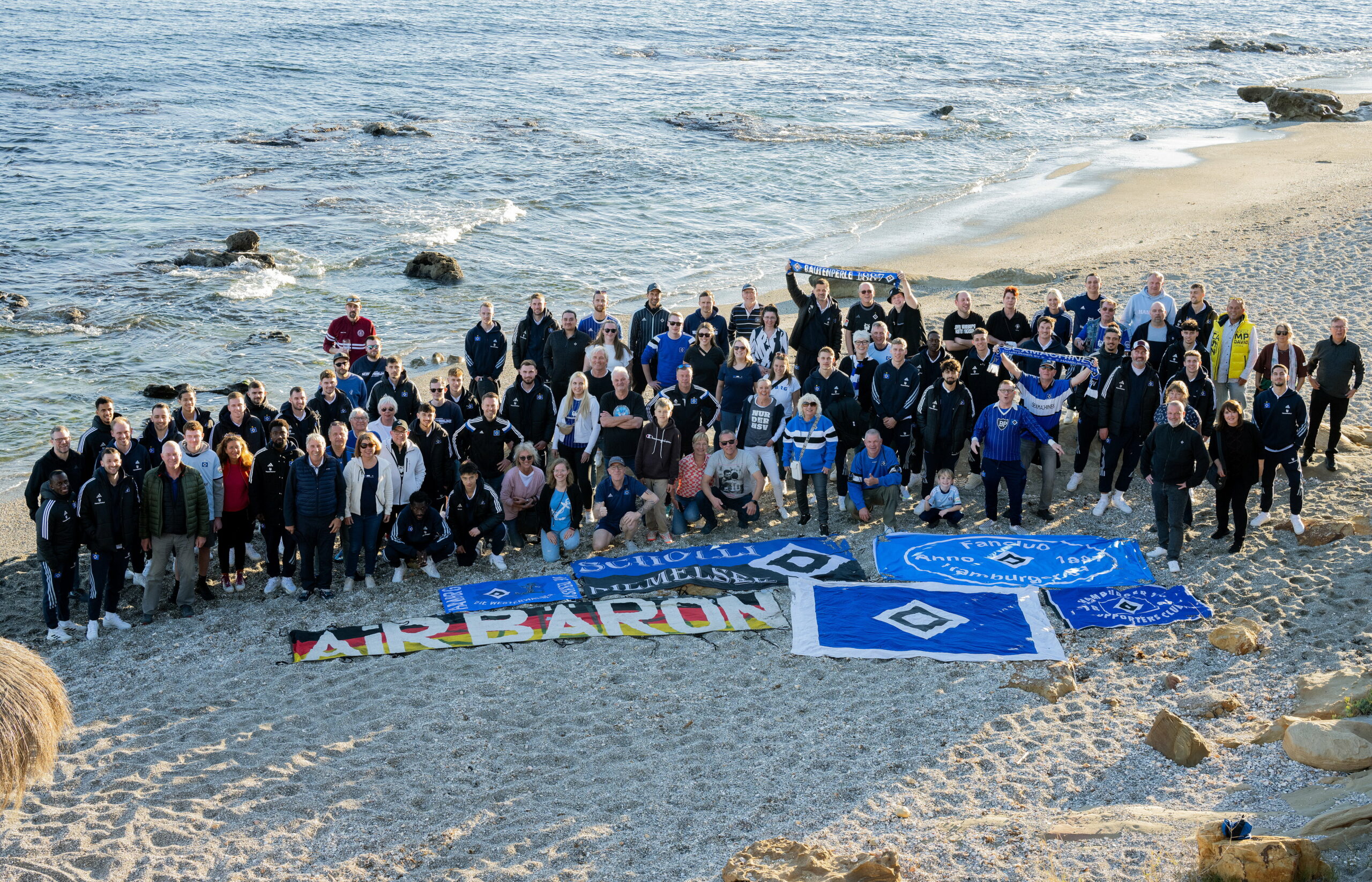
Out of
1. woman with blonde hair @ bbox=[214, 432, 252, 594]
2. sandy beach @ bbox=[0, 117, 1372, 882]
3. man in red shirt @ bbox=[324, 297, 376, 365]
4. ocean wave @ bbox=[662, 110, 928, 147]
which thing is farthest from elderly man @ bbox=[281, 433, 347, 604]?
ocean wave @ bbox=[662, 110, 928, 147]

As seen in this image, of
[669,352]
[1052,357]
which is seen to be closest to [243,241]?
[669,352]

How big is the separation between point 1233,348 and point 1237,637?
4573mm

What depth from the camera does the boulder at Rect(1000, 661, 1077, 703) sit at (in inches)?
362

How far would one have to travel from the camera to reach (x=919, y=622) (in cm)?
1044

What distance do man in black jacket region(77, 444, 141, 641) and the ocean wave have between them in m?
32.8

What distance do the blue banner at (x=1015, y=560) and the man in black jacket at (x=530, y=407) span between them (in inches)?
154

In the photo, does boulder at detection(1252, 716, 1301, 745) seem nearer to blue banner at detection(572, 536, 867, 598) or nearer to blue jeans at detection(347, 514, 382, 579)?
blue banner at detection(572, 536, 867, 598)

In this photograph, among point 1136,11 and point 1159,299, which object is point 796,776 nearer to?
point 1159,299

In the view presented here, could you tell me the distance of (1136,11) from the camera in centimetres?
8862

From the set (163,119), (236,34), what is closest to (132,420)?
(163,119)

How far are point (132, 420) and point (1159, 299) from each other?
14.6 metres

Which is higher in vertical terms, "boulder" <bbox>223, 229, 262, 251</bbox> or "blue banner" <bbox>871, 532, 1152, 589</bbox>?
"boulder" <bbox>223, 229, 262, 251</bbox>

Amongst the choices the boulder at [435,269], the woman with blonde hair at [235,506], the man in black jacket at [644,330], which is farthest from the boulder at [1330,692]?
the boulder at [435,269]

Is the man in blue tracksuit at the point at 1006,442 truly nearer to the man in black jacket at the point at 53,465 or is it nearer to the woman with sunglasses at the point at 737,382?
the woman with sunglasses at the point at 737,382
